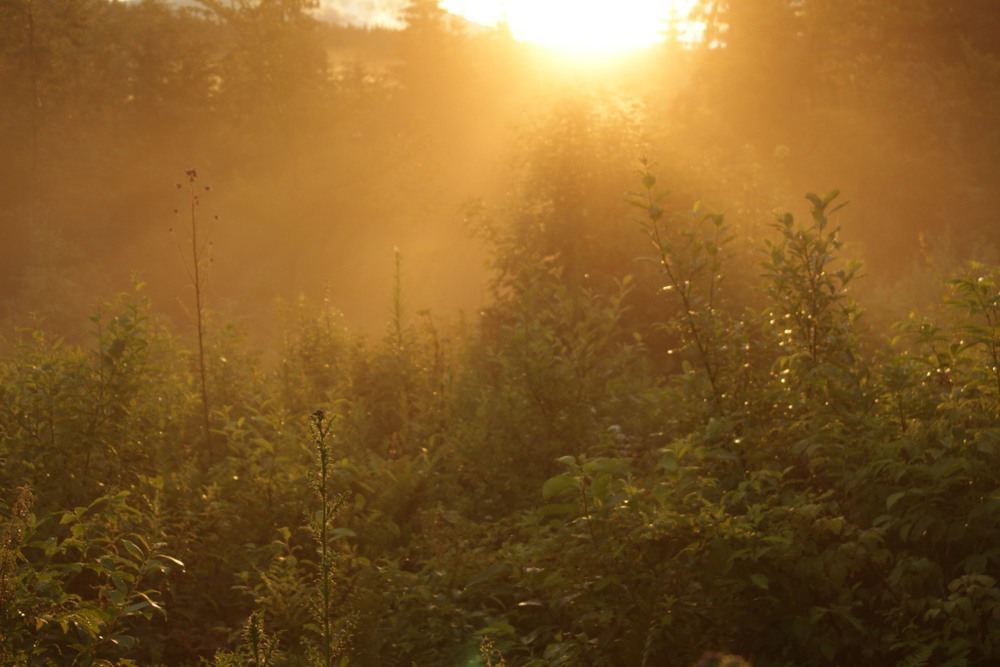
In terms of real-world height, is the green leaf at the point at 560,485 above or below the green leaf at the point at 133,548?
above

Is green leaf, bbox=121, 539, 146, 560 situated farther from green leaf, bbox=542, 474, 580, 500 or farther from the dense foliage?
green leaf, bbox=542, 474, 580, 500

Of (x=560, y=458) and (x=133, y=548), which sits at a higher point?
(x=560, y=458)

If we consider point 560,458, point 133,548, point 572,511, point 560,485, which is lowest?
point 133,548

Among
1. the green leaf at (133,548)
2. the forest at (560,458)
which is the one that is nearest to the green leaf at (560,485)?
the forest at (560,458)

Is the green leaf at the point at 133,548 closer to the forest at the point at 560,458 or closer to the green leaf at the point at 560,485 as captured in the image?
the forest at the point at 560,458

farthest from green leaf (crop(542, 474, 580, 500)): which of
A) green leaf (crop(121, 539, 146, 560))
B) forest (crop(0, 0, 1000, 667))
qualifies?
green leaf (crop(121, 539, 146, 560))

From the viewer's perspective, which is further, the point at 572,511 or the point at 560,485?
the point at 572,511

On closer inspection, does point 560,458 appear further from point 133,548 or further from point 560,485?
point 133,548

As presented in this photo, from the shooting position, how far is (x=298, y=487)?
6379mm

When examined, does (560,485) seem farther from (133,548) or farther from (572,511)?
(133,548)

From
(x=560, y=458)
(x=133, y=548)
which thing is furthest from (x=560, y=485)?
(x=133, y=548)

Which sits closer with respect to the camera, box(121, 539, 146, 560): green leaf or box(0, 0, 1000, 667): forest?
box(0, 0, 1000, 667): forest

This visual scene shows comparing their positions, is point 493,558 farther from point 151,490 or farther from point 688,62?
point 688,62

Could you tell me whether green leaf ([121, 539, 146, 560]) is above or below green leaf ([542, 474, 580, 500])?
below
